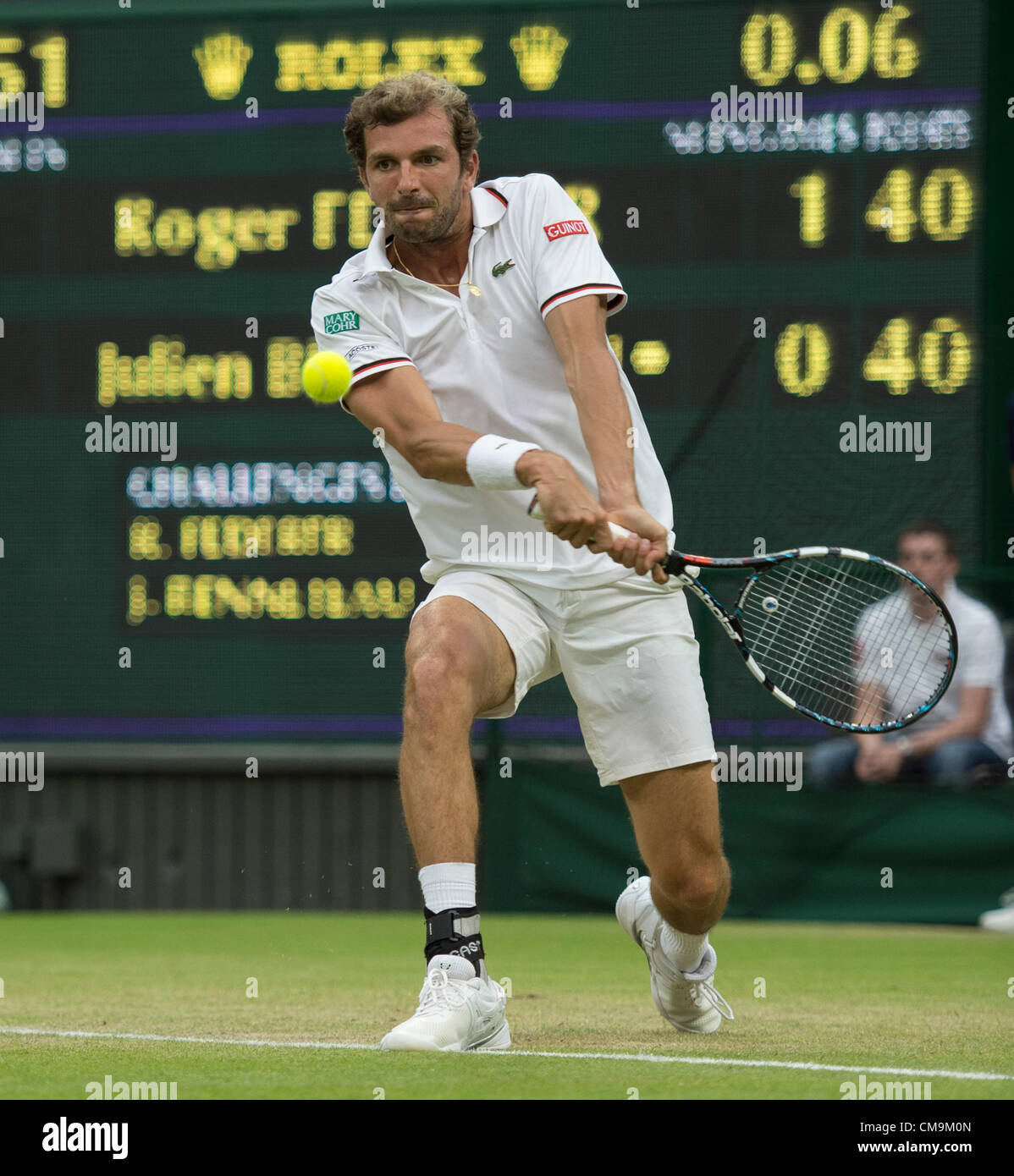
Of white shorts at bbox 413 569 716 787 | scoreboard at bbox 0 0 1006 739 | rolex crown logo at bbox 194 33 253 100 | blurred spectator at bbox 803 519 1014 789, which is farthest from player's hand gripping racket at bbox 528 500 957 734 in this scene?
rolex crown logo at bbox 194 33 253 100

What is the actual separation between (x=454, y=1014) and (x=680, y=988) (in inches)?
33.3

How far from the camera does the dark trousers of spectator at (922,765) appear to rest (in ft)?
24.1

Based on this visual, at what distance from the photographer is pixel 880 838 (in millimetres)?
7465

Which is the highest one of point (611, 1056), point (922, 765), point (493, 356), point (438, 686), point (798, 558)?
point (493, 356)

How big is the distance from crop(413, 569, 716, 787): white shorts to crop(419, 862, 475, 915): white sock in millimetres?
449

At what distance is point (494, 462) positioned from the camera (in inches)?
151

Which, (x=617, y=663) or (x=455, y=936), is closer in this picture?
(x=455, y=936)

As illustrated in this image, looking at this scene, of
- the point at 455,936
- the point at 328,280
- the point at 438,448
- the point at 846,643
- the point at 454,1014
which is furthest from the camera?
the point at 328,280

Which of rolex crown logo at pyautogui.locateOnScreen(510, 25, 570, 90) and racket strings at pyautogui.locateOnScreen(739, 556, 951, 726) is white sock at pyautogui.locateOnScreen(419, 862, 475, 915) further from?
rolex crown logo at pyautogui.locateOnScreen(510, 25, 570, 90)

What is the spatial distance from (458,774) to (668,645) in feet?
2.07

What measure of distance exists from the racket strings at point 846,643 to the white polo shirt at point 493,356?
50 cm

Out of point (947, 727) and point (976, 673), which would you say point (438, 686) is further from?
point (947, 727)

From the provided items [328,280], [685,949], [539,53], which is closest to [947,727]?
[328,280]

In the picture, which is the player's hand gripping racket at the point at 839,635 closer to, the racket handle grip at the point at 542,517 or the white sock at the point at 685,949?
the racket handle grip at the point at 542,517
